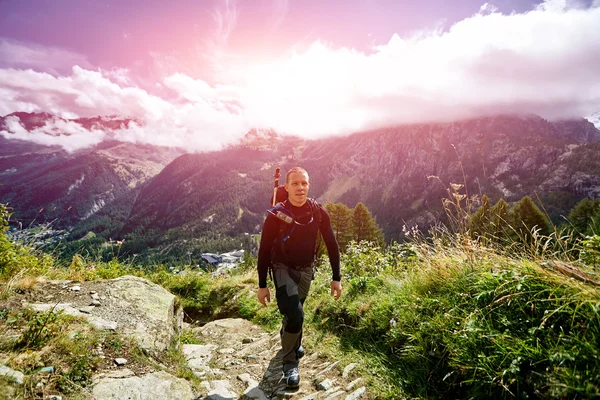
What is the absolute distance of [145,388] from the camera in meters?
3.86

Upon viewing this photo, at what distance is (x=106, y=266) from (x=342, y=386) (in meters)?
8.94

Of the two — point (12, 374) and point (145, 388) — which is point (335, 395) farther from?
point (12, 374)

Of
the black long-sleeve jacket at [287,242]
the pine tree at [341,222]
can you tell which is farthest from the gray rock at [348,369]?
the pine tree at [341,222]

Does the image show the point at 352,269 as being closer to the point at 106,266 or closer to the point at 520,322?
the point at 520,322

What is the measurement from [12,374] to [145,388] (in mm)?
1436

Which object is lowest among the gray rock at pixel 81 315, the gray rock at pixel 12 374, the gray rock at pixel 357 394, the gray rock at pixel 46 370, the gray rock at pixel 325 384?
the gray rock at pixel 325 384

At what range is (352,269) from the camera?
8.76 metres

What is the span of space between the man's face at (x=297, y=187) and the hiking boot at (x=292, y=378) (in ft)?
9.53

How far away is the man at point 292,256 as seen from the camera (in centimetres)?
501

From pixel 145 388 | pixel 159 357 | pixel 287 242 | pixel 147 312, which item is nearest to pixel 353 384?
pixel 287 242

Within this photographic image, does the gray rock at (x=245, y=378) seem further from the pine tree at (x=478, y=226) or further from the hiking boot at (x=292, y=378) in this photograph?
the pine tree at (x=478, y=226)

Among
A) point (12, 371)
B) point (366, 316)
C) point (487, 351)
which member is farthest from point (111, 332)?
point (487, 351)

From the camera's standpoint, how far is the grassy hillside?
108 inches

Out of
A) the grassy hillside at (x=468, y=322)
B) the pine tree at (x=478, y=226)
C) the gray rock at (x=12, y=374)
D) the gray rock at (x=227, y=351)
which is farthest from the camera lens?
the gray rock at (x=227, y=351)
